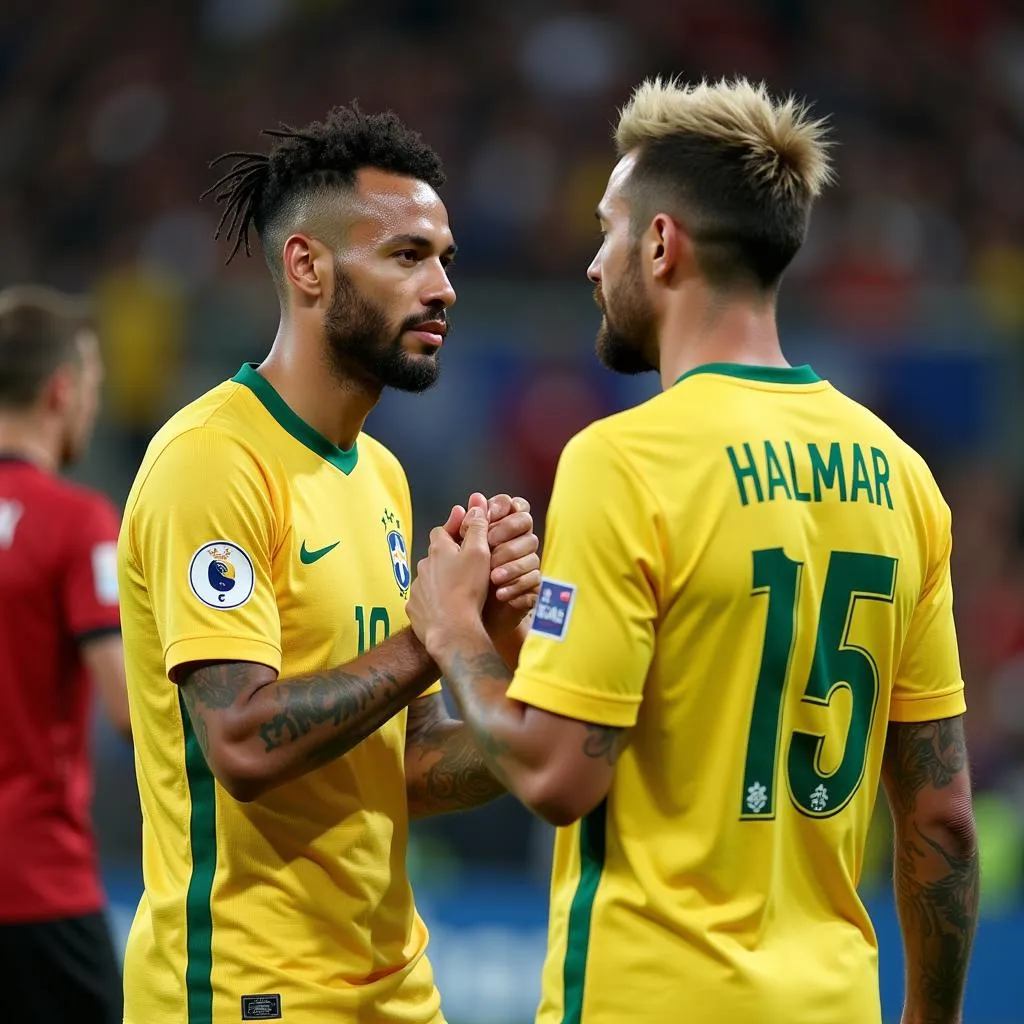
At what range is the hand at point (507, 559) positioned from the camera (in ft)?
10.0

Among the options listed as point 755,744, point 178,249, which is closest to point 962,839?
point 755,744

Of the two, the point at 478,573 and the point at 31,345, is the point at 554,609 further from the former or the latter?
the point at 31,345

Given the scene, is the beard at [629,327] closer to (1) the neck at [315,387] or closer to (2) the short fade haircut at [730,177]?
(2) the short fade haircut at [730,177]

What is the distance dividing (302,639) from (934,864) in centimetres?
120

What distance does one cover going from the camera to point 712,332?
2814 millimetres

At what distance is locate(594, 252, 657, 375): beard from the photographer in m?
2.86

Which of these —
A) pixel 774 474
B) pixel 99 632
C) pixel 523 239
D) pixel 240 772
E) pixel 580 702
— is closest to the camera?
pixel 580 702

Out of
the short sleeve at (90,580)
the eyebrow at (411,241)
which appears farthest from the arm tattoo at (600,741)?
the short sleeve at (90,580)

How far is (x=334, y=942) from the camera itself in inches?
125

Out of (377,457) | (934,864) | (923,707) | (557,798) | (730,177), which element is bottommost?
(934,864)

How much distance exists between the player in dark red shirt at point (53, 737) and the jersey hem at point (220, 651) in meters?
1.40

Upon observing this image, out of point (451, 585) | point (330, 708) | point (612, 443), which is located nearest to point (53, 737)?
point (330, 708)

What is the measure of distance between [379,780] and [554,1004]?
72 centimetres

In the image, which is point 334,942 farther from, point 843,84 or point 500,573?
point 843,84
